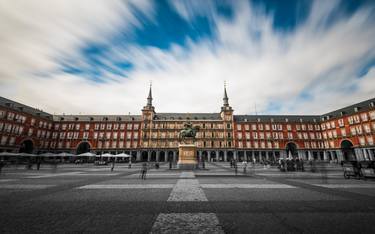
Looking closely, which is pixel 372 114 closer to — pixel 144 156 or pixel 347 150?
pixel 347 150

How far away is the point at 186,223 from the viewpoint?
382 centimetres

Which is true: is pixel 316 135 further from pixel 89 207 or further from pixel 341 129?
pixel 89 207

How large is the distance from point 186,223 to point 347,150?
63804 mm

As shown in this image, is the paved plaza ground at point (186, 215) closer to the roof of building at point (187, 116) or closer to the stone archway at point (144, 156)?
the stone archway at point (144, 156)

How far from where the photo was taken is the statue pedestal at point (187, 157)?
20.5 meters

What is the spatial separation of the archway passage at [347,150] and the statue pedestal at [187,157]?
51.5 m

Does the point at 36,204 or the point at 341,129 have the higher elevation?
the point at 341,129

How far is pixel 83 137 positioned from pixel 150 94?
2767 cm

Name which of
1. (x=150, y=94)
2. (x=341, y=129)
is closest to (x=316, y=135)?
(x=341, y=129)

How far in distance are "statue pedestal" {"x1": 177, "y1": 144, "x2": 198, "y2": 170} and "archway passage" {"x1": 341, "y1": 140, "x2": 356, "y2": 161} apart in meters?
51.5

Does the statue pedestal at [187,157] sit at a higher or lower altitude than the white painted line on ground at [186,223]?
higher

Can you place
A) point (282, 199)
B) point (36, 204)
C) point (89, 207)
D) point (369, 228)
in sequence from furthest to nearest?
point (282, 199) < point (36, 204) < point (89, 207) < point (369, 228)

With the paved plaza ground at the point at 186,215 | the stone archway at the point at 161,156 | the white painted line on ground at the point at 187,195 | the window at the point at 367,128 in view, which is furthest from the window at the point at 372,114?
the stone archway at the point at 161,156

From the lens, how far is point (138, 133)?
55500 mm
